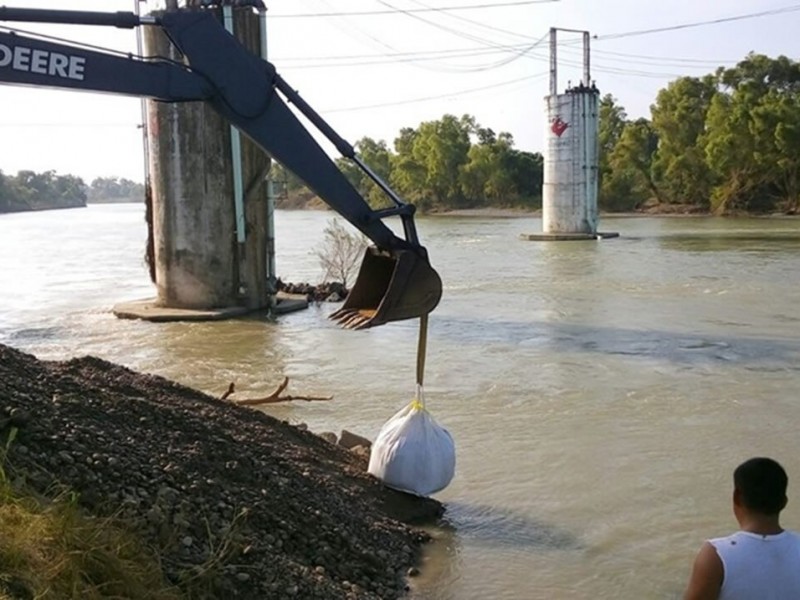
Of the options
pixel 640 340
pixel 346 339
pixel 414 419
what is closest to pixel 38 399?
pixel 414 419

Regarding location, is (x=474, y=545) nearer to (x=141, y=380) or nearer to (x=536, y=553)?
(x=536, y=553)

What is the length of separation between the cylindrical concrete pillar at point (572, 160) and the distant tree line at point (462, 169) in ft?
149

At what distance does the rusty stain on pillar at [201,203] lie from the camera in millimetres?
16266

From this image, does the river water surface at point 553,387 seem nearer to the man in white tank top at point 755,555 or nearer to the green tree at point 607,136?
the man in white tank top at point 755,555

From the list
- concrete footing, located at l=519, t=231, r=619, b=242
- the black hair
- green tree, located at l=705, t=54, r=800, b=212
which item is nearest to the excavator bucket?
the black hair

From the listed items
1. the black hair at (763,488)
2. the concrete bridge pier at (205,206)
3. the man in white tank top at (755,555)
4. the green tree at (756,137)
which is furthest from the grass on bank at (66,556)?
the green tree at (756,137)

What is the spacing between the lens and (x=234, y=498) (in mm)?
5008

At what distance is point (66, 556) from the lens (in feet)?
11.8

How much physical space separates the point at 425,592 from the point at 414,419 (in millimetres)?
1294

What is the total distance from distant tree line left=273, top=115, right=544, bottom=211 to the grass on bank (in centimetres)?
8267

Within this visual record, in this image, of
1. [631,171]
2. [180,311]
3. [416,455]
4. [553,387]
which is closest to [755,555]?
[416,455]

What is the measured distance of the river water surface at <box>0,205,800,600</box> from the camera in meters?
6.02

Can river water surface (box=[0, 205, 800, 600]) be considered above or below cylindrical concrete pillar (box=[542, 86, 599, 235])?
below

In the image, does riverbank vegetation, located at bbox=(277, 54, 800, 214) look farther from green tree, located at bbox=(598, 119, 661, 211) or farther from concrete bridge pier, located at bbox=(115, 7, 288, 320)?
concrete bridge pier, located at bbox=(115, 7, 288, 320)
